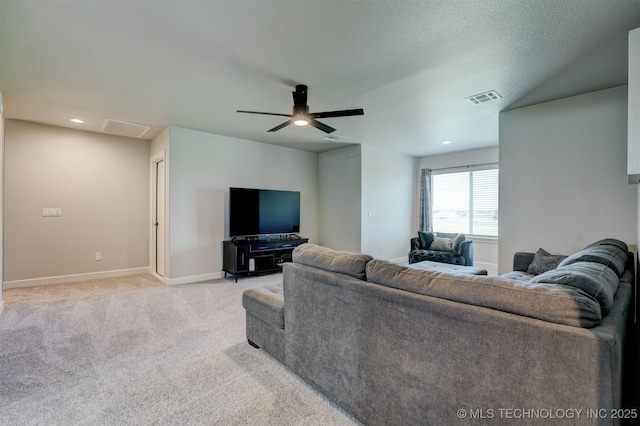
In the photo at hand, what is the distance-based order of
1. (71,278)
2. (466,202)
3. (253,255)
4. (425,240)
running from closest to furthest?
1. (71,278)
2. (253,255)
3. (425,240)
4. (466,202)

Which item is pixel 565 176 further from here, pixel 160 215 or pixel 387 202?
pixel 160 215

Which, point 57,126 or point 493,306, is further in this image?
point 57,126

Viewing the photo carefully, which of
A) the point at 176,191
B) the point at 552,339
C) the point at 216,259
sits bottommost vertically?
Result: the point at 216,259

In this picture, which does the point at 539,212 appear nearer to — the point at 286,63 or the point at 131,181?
the point at 286,63

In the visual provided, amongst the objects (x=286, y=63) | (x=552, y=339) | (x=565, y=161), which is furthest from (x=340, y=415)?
(x=565, y=161)

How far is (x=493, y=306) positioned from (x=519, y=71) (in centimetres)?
271

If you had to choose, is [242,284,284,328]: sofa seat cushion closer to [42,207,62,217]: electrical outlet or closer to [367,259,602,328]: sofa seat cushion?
[367,259,602,328]: sofa seat cushion

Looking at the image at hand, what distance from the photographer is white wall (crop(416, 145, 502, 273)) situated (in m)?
6.12

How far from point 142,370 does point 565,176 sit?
4.73 metres

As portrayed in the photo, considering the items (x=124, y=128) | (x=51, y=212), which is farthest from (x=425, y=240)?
(x=51, y=212)

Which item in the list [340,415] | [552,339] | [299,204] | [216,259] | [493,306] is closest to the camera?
[552,339]

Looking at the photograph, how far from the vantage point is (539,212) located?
12.0 feet

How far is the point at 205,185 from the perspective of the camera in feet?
16.6

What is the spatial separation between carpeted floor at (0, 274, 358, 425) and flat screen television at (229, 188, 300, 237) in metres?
1.77
